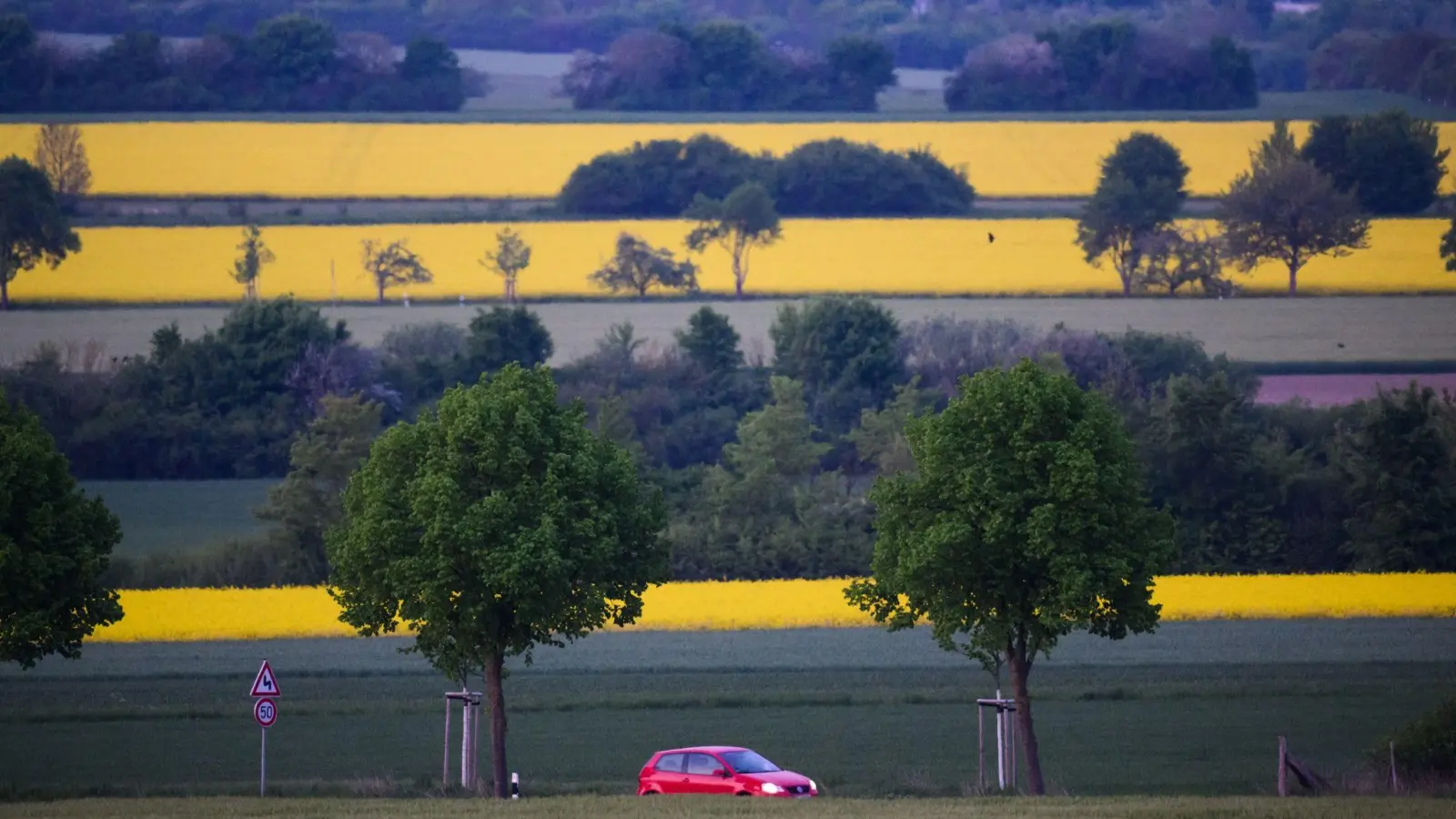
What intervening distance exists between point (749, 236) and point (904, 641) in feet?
155

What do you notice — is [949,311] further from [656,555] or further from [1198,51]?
[656,555]

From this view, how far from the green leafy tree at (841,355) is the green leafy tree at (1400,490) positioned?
18.9 meters

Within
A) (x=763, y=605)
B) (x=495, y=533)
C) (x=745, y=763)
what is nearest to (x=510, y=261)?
(x=763, y=605)

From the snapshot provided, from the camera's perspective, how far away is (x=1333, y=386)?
76.1 m

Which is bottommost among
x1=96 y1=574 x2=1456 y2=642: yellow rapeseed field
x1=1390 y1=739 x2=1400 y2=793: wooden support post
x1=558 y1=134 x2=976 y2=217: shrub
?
x1=1390 y1=739 x2=1400 y2=793: wooden support post

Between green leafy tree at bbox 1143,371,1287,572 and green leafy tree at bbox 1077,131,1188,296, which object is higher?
green leafy tree at bbox 1077,131,1188,296

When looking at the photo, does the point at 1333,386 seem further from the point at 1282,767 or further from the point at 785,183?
the point at 1282,767

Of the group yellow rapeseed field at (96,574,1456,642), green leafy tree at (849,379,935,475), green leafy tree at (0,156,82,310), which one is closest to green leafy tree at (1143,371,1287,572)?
yellow rapeseed field at (96,574,1456,642)

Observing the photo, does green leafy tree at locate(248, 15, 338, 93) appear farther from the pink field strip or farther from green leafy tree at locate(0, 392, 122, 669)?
green leafy tree at locate(0, 392, 122, 669)

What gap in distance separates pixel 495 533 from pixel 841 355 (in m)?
43.4

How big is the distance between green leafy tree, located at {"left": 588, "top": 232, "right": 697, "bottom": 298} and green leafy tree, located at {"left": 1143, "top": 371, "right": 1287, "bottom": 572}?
30.8 metres

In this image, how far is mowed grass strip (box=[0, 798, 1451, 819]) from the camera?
24922 millimetres

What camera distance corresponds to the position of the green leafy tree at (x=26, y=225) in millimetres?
85500

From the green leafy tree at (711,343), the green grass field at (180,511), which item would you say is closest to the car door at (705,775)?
the green grass field at (180,511)
